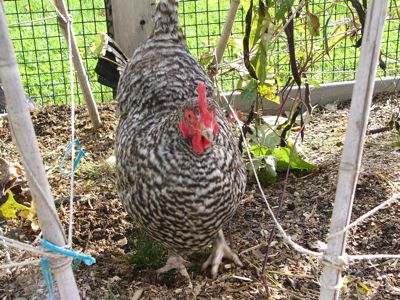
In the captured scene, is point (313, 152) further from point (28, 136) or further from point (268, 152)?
point (28, 136)

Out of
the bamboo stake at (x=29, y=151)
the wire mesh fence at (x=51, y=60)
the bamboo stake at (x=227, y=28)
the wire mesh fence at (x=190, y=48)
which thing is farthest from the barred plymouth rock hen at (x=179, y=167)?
the wire mesh fence at (x=51, y=60)

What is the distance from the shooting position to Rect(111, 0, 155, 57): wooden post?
3.57 meters

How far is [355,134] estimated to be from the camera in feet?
4.23

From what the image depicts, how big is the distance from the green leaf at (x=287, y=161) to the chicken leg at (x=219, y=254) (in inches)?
28.1

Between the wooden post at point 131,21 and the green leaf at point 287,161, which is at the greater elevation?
the wooden post at point 131,21

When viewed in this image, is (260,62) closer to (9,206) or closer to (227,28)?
(227,28)

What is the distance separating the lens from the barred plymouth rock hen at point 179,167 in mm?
1952

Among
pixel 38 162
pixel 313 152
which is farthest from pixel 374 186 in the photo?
pixel 38 162

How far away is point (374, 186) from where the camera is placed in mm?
2832

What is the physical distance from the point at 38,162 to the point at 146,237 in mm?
1393

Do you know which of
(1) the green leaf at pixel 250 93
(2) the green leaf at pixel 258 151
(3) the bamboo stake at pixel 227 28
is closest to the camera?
(1) the green leaf at pixel 250 93

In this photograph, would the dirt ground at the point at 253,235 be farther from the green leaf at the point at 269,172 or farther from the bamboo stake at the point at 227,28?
the bamboo stake at the point at 227,28

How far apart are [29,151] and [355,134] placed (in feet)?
2.50

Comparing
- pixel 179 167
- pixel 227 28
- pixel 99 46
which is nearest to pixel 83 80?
pixel 99 46
